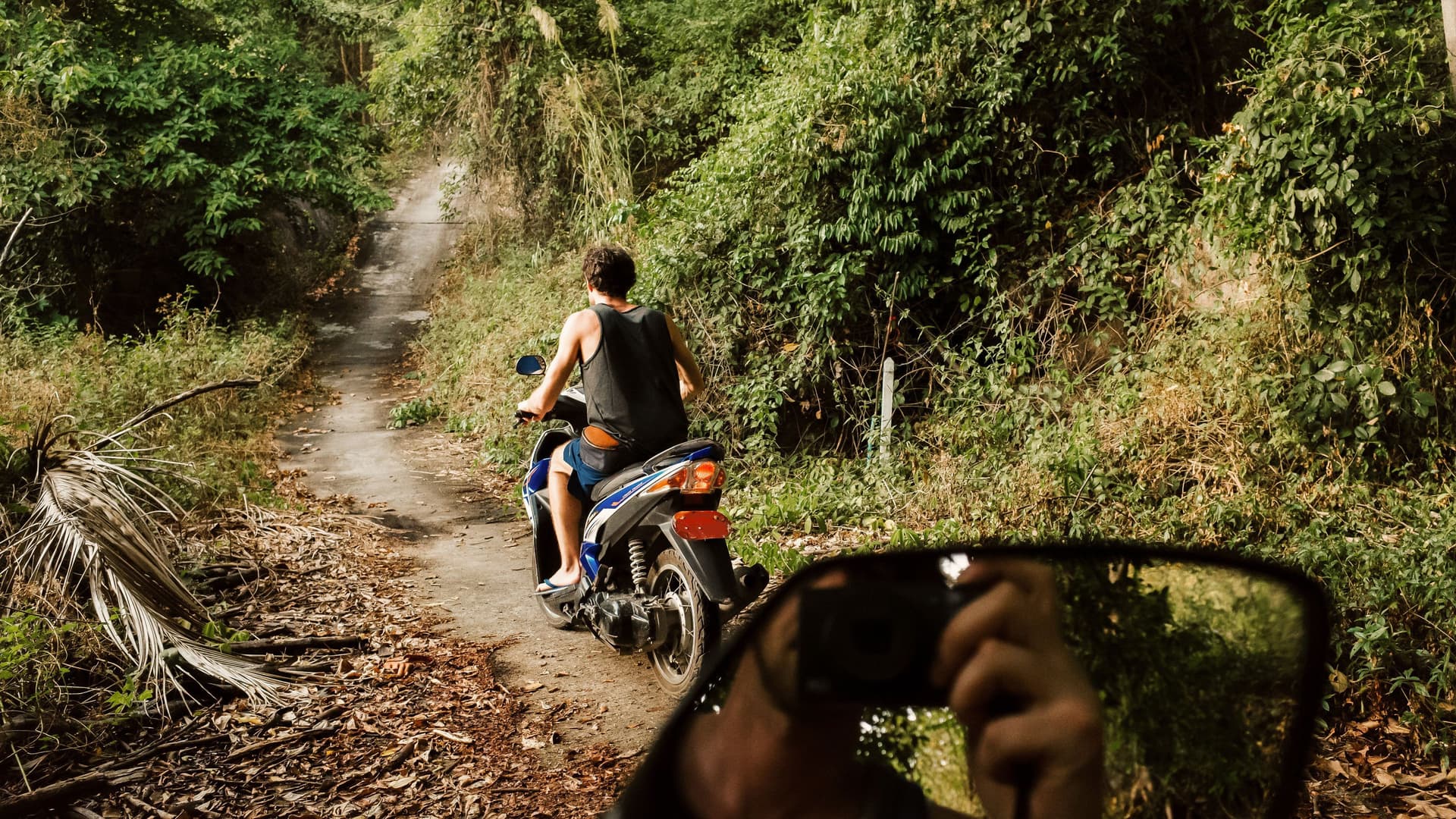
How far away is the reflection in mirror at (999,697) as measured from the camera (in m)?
0.82

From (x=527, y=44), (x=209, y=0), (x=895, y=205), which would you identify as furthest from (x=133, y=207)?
(x=895, y=205)

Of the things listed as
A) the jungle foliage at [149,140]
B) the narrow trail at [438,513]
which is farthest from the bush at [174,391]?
the jungle foliage at [149,140]

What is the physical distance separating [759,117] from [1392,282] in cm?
598

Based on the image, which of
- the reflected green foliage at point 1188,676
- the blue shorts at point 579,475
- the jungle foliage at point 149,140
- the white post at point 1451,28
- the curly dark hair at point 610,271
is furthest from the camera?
the jungle foliage at point 149,140

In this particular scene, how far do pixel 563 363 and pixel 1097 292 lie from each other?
525 cm

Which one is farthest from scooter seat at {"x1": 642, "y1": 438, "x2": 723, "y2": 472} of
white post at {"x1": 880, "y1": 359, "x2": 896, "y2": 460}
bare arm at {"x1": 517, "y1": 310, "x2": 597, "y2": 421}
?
white post at {"x1": 880, "y1": 359, "x2": 896, "y2": 460}

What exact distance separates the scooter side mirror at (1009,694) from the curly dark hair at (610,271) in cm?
384

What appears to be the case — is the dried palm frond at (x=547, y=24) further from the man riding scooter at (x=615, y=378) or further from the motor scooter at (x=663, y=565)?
the motor scooter at (x=663, y=565)

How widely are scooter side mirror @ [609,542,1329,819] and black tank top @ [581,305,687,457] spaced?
145 inches

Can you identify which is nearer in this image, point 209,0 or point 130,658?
point 130,658

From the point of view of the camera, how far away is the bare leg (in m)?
4.91

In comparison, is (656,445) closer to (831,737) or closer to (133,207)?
(831,737)

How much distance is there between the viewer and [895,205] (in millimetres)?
8609

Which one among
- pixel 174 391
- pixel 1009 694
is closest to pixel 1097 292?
pixel 1009 694
